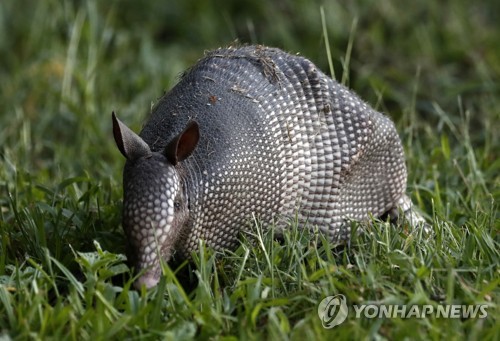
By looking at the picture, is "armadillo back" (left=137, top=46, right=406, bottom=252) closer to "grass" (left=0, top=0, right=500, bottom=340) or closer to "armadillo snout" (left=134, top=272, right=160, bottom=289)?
"grass" (left=0, top=0, right=500, bottom=340)

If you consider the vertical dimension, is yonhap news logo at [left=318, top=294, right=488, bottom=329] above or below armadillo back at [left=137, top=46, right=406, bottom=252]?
below

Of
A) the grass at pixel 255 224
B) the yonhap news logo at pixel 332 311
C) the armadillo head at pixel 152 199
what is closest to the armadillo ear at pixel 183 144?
the armadillo head at pixel 152 199

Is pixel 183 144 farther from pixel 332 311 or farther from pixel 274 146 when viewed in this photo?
pixel 332 311

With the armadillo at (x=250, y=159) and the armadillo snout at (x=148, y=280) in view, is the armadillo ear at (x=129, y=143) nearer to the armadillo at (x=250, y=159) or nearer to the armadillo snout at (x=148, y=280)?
the armadillo at (x=250, y=159)

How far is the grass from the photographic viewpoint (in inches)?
166

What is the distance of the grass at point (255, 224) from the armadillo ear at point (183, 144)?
0.51 meters

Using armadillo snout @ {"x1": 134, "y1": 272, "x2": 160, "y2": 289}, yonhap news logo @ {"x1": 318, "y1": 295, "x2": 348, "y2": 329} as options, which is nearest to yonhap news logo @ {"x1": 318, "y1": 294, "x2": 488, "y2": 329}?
yonhap news logo @ {"x1": 318, "y1": 295, "x2": 348, "y2": 329}

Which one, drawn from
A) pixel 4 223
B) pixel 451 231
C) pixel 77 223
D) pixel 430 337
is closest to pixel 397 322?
pixel 430 337

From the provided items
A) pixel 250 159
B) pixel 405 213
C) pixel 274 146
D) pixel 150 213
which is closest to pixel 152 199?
pixel 150 213

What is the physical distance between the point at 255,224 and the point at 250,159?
1.17 ft

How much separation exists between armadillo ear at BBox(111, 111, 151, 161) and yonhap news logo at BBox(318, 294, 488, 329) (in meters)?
1.16

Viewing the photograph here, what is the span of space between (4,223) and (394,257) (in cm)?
234

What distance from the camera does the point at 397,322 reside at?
159 inches

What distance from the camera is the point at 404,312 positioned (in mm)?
4156
